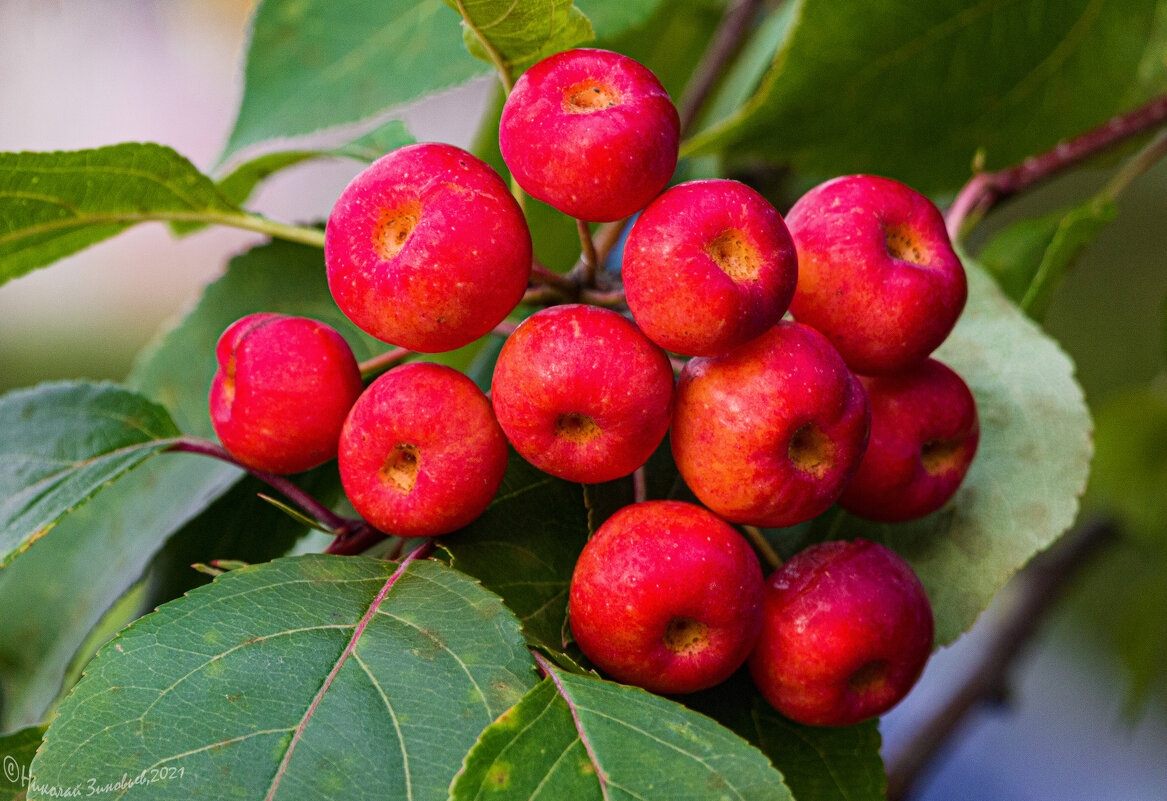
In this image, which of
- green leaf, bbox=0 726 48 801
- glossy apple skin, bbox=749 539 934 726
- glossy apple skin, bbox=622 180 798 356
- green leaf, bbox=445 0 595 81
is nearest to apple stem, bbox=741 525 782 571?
glossy apple skin, bbox=749 539 934 726

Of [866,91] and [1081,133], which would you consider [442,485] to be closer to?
[866,91]

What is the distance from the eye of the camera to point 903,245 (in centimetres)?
46

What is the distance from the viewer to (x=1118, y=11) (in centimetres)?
79

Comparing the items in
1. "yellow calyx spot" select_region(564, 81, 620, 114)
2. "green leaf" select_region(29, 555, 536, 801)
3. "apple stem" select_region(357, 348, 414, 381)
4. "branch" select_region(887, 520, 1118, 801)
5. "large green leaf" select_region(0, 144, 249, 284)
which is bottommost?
"branch" select_region(887, 520, 1118, 801)

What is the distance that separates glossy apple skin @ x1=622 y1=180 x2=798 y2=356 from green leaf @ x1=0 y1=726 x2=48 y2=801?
376 mm

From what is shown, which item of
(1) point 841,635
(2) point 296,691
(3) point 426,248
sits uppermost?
(3) point 426,248

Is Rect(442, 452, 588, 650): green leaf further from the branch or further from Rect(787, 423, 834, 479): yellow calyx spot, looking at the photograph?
the branch

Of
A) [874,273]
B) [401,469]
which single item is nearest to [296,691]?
[401,469]

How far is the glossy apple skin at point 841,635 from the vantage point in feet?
1.37

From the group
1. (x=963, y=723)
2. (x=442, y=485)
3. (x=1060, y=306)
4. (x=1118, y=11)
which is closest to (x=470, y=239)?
(x=442, y=485)

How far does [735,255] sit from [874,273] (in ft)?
0.26

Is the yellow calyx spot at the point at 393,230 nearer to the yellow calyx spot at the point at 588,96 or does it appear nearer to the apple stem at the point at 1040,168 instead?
the yellow calyx spot at the point at 588,96

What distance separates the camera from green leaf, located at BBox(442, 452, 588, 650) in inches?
17.1

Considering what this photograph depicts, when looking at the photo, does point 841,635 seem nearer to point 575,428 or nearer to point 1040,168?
point 575,428
